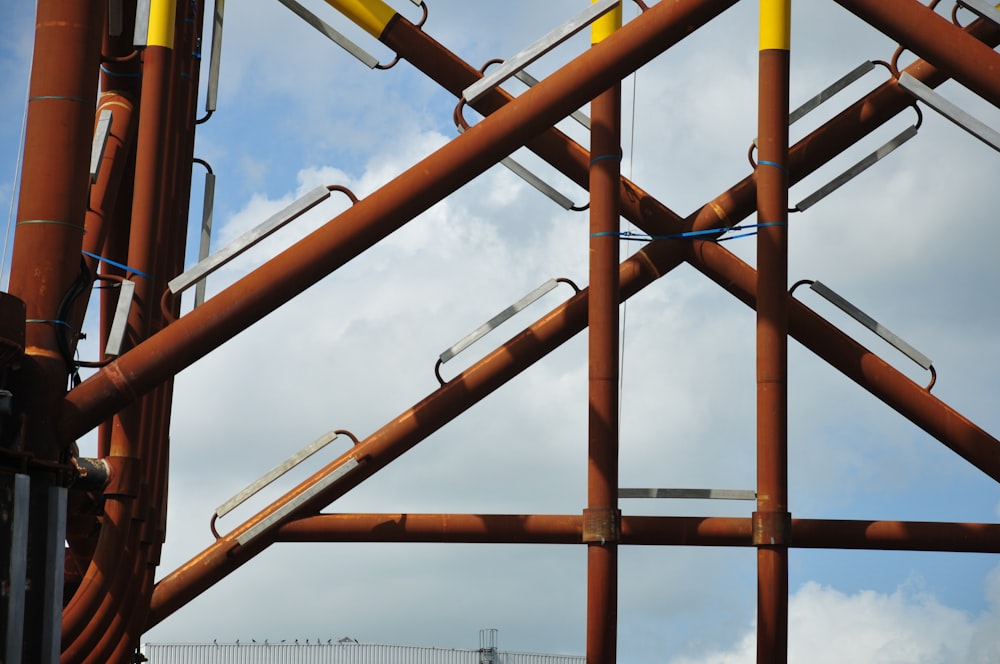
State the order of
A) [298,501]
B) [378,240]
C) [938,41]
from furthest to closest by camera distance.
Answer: [298,501] → [938,41] → [378,240]

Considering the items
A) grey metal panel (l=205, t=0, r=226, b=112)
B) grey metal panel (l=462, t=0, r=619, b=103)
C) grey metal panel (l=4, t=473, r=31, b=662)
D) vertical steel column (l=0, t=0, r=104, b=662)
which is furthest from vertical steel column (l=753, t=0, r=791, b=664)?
grey metal panel (l=4, t=473, r=31, b=662)

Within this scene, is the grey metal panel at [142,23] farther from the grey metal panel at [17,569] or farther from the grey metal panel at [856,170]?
the grey metal panel at [856,170]

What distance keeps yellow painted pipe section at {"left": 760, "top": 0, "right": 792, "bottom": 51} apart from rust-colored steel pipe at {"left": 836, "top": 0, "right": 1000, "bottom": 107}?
1882 mm

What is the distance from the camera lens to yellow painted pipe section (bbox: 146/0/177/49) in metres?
15.9

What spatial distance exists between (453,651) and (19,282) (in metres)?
14.3

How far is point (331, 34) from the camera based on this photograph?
17906mm

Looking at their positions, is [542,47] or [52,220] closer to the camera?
[52,220]

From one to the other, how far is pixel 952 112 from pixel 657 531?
18.5 feet

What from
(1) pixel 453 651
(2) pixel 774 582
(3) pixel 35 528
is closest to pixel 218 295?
(3) pixel 35 528

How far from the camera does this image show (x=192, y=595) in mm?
17656

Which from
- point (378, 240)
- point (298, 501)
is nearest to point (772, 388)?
point (378, 240)

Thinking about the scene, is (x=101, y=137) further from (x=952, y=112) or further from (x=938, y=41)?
(x=952, y=112)

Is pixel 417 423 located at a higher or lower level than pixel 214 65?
lower

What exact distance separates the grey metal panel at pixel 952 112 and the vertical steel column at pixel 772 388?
1.37 m
